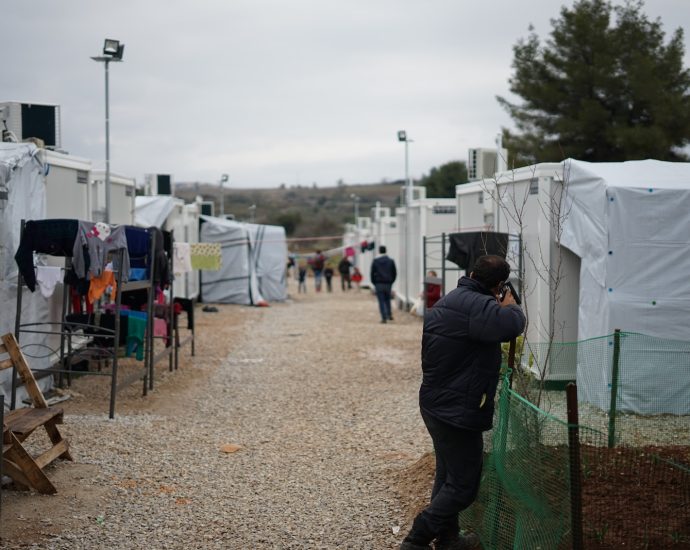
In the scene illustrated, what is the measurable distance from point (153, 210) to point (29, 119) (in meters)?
7.22

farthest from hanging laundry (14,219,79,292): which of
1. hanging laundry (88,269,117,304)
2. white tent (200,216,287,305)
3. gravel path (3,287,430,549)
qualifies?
white tent (200,216,287,305)

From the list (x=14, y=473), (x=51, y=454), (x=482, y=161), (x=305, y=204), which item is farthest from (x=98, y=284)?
(x=305, y=204)

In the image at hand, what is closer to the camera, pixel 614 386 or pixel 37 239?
pixel 614 386

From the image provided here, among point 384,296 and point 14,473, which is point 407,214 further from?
point 14,473

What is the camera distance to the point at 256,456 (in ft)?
24.0

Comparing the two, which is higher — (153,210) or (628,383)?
(153,210)

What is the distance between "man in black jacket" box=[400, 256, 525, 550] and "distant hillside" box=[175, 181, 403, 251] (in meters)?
57.7

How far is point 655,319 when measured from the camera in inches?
336

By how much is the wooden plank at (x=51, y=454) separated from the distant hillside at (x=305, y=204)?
55.7m

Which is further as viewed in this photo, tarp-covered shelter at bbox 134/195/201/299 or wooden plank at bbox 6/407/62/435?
tarp-covered shelter at bbox 134/195/201/299

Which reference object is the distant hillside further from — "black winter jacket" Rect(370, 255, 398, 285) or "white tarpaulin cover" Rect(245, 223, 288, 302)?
"black winter jacket" Rect(370, 255, 398, 285)

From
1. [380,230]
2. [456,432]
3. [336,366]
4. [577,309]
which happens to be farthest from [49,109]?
[380,230]

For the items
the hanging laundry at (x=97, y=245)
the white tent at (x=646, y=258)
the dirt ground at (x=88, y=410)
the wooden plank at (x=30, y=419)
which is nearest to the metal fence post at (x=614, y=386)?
the white tent at (x=646, y=258)

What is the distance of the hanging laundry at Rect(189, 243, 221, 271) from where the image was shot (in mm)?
16031
